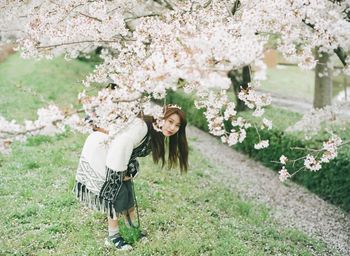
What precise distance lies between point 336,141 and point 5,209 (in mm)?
5534

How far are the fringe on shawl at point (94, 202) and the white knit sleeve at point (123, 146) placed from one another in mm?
602

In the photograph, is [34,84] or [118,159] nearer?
[118,159]

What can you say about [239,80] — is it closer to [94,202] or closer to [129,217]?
[129,217]

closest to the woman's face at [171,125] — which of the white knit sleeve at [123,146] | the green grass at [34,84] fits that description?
the white knit sleeve at [123,146]

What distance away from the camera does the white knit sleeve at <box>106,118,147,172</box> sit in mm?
5430

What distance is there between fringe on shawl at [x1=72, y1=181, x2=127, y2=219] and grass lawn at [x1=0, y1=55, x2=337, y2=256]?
1.79 feet

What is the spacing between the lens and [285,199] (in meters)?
10.3

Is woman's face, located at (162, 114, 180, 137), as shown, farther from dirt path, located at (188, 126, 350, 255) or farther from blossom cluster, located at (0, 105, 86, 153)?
dirt path, located at (188, 126, 350, 255)

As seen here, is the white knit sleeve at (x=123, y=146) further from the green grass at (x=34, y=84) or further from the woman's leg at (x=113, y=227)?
the green grass at (x=34, y=84)

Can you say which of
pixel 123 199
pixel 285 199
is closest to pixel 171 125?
pixel 123 199

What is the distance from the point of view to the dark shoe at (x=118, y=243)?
19.5 ft

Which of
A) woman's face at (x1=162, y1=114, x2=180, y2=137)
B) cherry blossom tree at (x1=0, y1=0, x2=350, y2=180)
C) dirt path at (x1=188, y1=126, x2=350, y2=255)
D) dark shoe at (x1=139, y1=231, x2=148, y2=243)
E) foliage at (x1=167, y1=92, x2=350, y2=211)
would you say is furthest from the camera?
foliage at (x1=167, y1=92, x2=350, y2=211)

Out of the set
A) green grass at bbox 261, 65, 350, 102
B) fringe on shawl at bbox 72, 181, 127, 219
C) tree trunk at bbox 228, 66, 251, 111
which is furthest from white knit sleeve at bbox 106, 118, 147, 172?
green grass at bbox 261, 65, 350, 102

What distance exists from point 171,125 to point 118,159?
2.75ft
